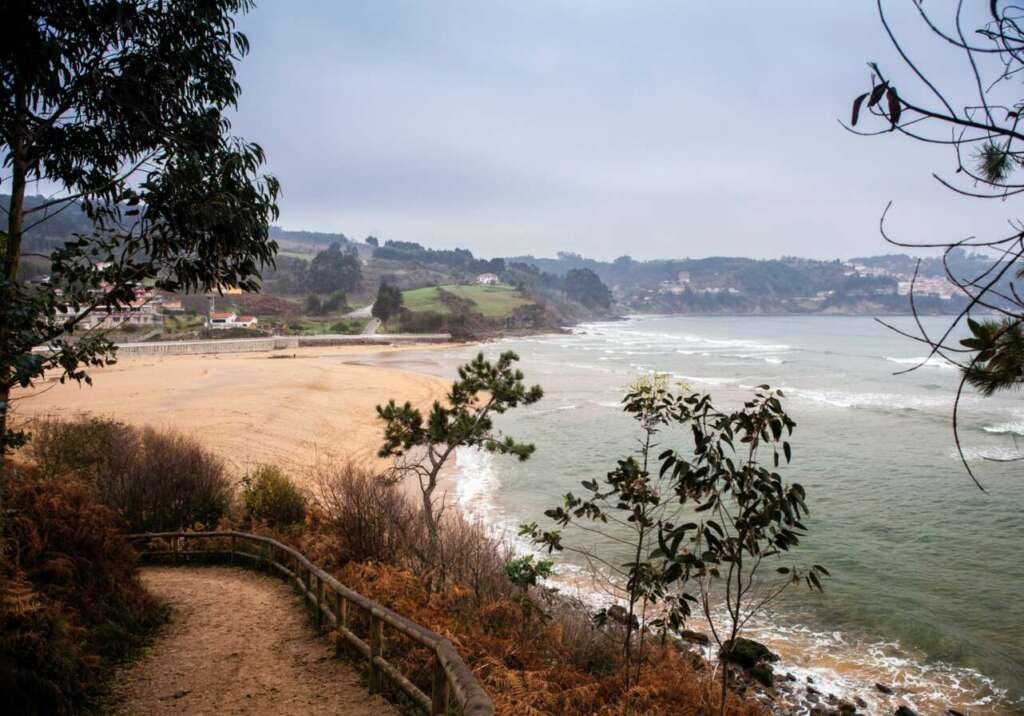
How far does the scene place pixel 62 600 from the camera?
654 centimetres

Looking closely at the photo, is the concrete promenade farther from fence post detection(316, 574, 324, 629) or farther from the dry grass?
fence post detection(316, 574, 324, 629)

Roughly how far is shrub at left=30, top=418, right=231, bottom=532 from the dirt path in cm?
337

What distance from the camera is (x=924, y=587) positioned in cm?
1454

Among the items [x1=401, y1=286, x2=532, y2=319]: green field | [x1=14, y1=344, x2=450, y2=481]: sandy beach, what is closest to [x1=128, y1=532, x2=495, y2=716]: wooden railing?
[x1=14, y1=344, x2=450, y2=481]: sandy beach

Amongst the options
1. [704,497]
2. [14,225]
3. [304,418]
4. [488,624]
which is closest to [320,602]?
[488,624]

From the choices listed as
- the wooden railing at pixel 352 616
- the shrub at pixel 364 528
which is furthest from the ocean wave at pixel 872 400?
the wooden railing at pixel 352 616

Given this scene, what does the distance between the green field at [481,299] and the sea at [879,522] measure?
8882 centimetres

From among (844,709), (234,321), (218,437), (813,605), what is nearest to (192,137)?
(844,709)

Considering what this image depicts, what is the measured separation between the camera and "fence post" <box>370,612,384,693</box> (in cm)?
579

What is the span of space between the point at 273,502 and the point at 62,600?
22.0ft

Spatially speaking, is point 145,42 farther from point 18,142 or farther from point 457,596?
point 457,596

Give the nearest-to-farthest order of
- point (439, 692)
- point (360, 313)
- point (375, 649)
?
point (439, 692)
point (375, 649)
point (360, 313)

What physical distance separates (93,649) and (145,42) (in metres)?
5.78

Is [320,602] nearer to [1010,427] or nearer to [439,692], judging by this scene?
[439,692]
